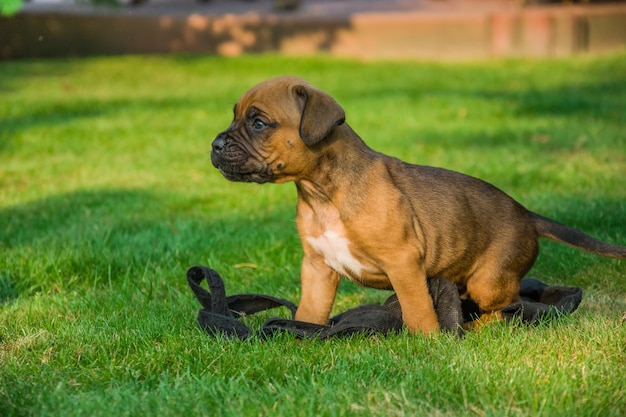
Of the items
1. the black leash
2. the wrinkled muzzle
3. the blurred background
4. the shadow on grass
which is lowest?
the blurred background

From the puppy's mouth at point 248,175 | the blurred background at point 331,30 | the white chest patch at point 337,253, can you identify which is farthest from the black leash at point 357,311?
the blurred background at point 331,30

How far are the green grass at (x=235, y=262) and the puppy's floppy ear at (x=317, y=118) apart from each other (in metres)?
0.95

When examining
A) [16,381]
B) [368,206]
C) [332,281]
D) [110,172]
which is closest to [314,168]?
[368,206]

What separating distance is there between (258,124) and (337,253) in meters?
0.72

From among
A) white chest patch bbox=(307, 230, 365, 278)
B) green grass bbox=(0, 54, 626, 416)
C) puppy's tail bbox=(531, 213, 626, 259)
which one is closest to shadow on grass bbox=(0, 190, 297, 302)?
green grass bbox=(0, 54, 626, 416)

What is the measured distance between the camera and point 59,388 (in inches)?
147

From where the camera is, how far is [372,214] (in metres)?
4.42

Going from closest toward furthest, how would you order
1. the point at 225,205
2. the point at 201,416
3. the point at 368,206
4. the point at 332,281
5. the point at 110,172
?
1. the point at 201,416
2. the point at 368,206
3. the point at 332,281
4. the point at 225,205
5. the point at 110,172

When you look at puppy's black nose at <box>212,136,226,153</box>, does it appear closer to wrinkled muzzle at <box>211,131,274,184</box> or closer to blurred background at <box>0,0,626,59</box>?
wrinkled muzzle at <box>211,131,274,184</box>

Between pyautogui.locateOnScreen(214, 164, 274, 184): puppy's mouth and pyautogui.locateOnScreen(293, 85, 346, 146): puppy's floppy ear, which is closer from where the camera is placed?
pyautogui.locateOnScreen(293, 85, 346, 146): puppy's floppy ear

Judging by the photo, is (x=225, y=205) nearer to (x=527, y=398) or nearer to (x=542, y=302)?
(x=542, y=302)

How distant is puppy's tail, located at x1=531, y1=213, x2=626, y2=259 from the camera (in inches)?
185

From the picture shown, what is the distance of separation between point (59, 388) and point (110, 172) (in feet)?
18.2

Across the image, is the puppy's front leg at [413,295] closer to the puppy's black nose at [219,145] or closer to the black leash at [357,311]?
the black leash at [357,311]
